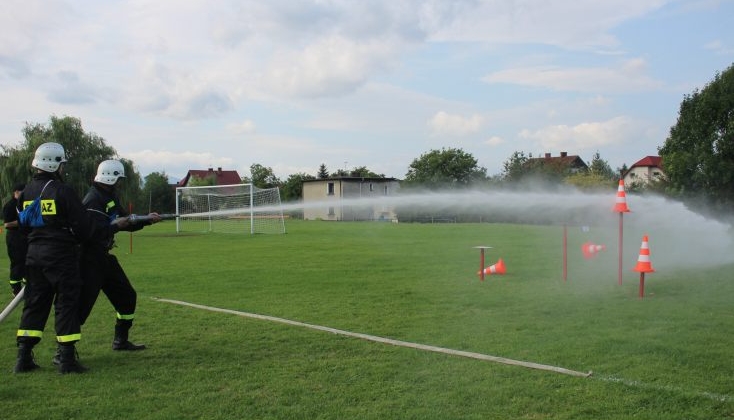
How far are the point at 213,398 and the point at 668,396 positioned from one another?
4.18 metres

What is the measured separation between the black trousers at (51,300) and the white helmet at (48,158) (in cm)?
112

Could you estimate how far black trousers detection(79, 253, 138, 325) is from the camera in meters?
7.11

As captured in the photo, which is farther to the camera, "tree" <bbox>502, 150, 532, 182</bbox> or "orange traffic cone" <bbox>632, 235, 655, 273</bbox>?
"tree" <bbox>502, 150, 532, 182</bbox>

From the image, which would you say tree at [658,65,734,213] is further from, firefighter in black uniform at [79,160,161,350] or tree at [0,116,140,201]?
tree at [0,116,140,201]

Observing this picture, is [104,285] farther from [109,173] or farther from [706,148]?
[706,148]

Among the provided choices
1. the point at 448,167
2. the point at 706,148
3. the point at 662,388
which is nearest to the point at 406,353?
the point at 662,388

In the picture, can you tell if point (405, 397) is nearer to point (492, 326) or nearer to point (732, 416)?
point (732, 416)

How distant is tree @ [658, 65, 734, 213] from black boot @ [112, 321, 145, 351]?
18839mm

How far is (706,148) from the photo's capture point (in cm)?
2028

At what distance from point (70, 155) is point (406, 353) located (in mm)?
45460

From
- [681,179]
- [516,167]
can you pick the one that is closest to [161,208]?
[516,167]

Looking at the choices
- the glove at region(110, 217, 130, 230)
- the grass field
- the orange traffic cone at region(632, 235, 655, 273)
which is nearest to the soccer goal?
the grass field

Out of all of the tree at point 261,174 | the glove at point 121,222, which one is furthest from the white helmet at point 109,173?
the tree at point 261,174

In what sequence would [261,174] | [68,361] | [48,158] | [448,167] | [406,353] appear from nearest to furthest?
[68,361] → [48,158] → [406,353] → [448,167] → [261,174]
